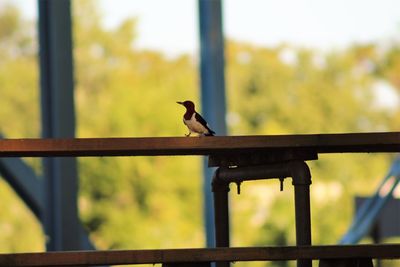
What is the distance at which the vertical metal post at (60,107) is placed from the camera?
390 cm

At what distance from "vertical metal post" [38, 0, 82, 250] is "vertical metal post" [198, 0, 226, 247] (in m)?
0.71

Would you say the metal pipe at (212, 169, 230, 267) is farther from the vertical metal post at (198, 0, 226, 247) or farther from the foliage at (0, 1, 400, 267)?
the foliage at (0, 1, 400, 267)

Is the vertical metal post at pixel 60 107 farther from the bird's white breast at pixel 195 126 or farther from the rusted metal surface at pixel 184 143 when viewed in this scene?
the rusted metal surface at pixel 184 143

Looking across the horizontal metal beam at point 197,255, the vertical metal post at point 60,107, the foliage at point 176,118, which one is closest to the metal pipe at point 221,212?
the horizontal metal beam at point 197,255

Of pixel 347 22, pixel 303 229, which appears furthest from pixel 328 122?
pixel 303 229

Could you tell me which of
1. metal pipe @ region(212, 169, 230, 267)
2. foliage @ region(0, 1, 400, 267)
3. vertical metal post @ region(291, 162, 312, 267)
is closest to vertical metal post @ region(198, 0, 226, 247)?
metal pipe @ region(212, 169, 230, 267)

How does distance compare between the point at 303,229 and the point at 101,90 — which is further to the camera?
the point at 101,90

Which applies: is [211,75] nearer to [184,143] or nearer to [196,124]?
[196,124]

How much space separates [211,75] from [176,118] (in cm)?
1125

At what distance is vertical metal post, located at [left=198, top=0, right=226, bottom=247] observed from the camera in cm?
441

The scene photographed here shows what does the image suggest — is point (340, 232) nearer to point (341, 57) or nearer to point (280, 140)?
point (341, 57)

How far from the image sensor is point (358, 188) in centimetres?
1592

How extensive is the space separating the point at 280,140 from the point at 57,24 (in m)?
1.76

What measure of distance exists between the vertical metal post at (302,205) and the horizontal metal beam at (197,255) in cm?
9
